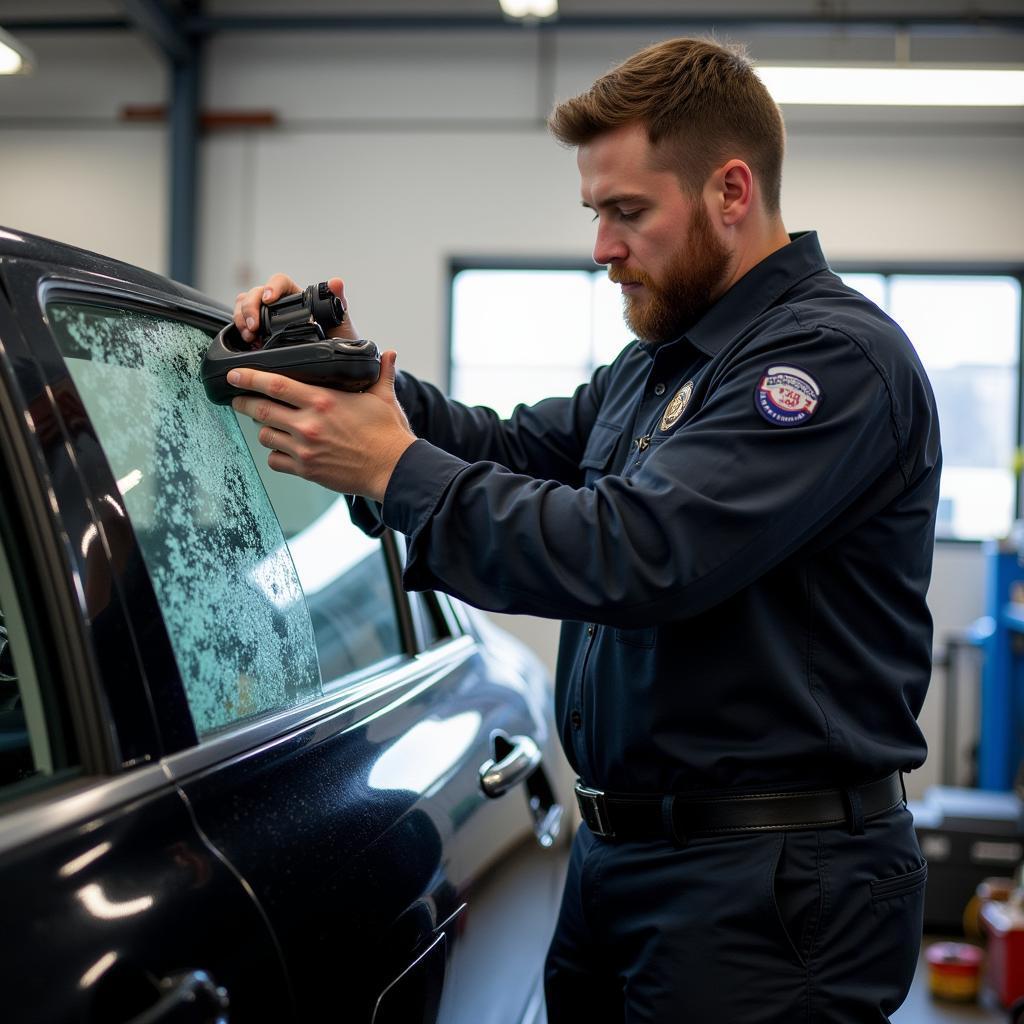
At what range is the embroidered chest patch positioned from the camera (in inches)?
55.5

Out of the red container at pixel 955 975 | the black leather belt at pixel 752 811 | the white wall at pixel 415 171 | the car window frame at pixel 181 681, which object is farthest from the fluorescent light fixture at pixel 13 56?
the red container at pixel 955 975

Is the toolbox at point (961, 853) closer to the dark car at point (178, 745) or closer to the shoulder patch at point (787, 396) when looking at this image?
the dark car at point (178, 745)

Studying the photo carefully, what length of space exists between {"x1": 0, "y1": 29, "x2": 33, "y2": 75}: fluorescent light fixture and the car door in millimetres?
3893

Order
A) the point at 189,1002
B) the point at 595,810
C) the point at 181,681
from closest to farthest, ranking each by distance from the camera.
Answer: the point at 189,1002 < the point at 181,681 < the point at 595,810

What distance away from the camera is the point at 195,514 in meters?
1.15

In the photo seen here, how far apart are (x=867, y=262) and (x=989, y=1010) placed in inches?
148

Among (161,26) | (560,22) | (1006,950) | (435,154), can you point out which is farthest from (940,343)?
(161,26)

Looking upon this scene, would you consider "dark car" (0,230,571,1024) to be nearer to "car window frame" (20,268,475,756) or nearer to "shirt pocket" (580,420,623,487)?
"car window frame" (20,268,475,756)

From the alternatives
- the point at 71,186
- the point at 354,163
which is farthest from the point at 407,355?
the point at 71,186

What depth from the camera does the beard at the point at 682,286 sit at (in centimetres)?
144

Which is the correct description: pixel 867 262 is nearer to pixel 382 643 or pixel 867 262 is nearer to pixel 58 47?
pixel 58 47

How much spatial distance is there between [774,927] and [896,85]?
465 centimetres

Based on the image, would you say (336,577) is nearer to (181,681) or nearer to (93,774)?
(181,681)

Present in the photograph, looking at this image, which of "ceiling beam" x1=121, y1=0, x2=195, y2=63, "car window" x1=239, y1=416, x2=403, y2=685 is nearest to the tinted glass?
"car window" x1=239, y1=416, x2=403, y2=685
